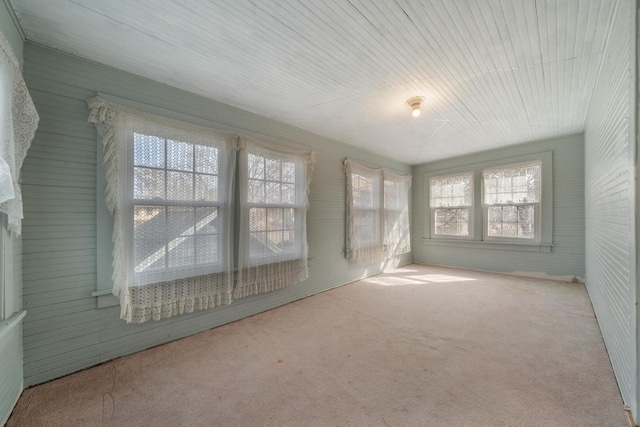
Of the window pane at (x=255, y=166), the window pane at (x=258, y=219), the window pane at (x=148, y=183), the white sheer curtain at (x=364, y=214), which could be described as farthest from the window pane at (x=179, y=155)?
the white sheer curtain at (x=364, y=214)

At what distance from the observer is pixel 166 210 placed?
2234 millimetres

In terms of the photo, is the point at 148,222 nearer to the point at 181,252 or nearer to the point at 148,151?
the point at 181,252

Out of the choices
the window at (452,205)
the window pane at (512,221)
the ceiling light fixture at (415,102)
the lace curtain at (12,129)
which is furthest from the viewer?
the window at (452,205)

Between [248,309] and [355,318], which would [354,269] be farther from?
[248,309]

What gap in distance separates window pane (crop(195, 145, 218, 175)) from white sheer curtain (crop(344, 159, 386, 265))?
2.16 meters

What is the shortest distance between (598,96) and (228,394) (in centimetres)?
403

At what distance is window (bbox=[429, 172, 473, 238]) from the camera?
5.06 m

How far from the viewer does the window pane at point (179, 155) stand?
2.26m

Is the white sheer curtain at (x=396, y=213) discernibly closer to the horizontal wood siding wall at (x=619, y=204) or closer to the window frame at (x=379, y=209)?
the window frame at (x=379, y=209)

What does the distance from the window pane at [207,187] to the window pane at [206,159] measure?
0.06m

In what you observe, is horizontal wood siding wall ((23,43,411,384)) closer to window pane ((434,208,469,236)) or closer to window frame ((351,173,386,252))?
window frame ((351,173,386,252))

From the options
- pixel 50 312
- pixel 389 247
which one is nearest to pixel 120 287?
pixel 50 312

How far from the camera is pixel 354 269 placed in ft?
14.3

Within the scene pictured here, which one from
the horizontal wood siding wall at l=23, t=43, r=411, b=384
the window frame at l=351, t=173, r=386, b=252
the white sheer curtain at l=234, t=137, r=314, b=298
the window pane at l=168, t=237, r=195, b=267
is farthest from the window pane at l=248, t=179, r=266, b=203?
the window frame at l=351, t=173, r=386, b=252
